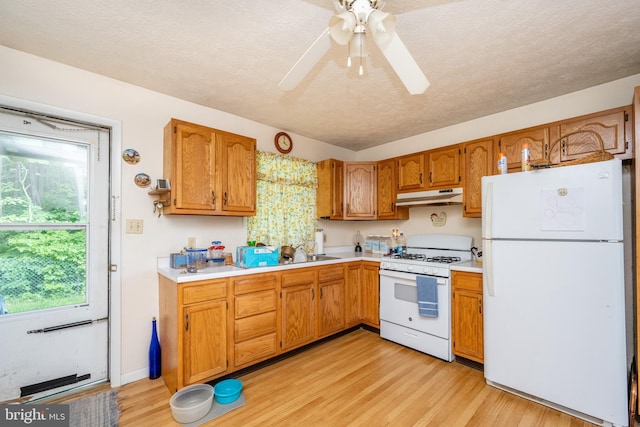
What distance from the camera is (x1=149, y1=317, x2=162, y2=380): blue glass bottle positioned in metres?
2.39

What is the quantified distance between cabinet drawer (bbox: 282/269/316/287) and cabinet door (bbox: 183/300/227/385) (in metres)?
0.63

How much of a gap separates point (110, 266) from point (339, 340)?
7.86ft

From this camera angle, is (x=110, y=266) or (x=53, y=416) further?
(x=110, y=266)

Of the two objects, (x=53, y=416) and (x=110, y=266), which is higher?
(x=110, y=266)

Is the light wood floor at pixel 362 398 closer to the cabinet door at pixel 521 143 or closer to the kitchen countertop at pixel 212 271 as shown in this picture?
the kitchen countertop at pixel 212 271

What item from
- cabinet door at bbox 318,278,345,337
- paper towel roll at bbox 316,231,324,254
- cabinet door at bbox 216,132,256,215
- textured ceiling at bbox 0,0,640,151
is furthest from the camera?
paper towel roll at bbox 316,231,324,254

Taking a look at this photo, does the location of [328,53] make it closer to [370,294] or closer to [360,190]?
[360,190]

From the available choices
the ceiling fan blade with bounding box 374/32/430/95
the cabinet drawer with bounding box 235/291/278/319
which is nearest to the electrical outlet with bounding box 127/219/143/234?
the cabinet drawer with bounding box 235/291/278/319

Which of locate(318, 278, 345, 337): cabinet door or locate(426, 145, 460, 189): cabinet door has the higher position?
locate(426, 145, 460, 189): cabinet door

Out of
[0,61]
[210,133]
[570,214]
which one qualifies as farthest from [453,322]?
[0,61]

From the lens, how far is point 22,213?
2.03 metres

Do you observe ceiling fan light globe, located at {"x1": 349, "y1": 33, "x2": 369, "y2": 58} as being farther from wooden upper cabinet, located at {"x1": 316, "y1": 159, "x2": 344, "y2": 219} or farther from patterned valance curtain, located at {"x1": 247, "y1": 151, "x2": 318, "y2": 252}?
wooden upper cabinet, located at {"x1": 316, "y1": 159, "x2": 344, "y2": 219}

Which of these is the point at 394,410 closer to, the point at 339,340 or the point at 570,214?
the point at 339,340

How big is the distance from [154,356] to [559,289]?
3235 mm
